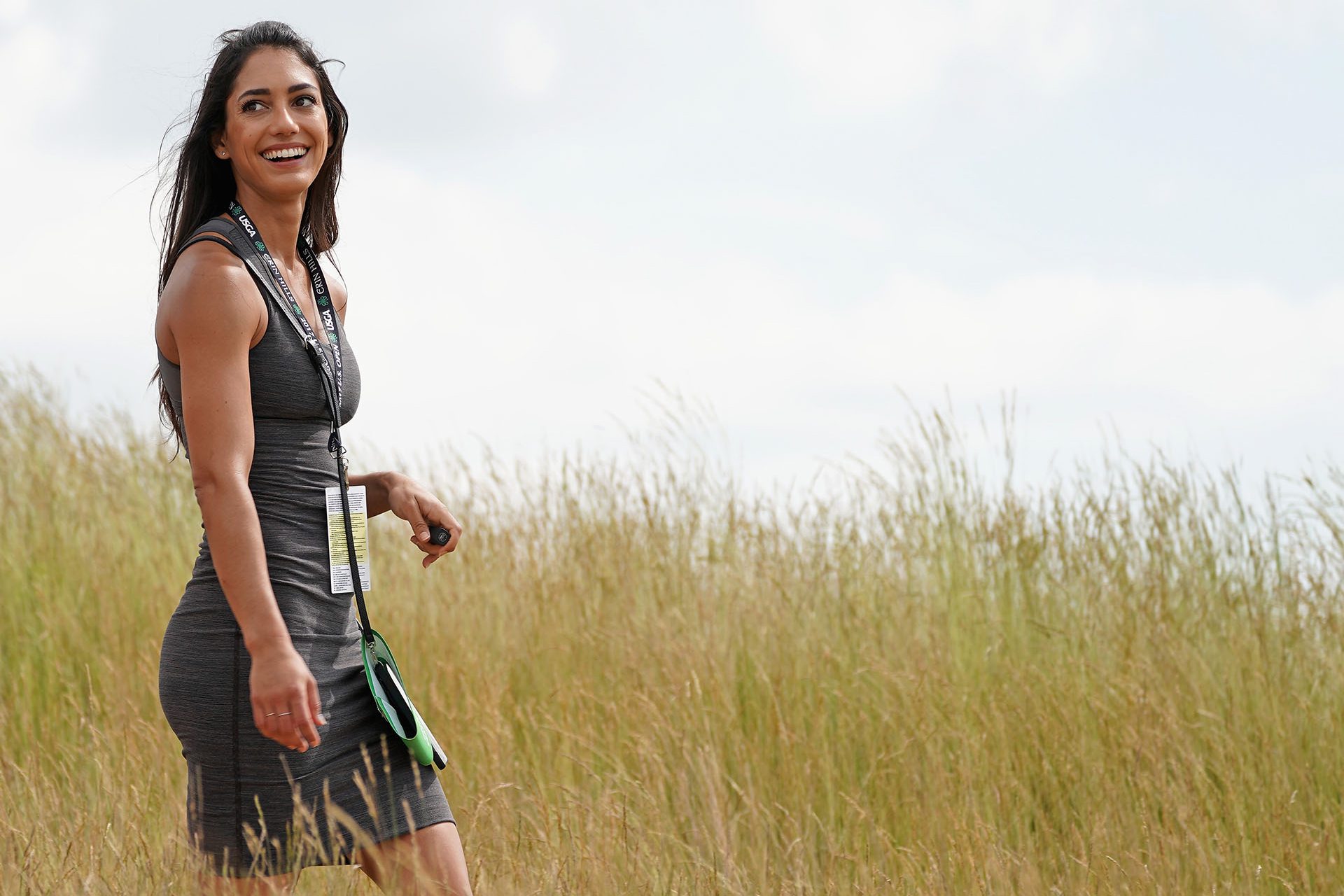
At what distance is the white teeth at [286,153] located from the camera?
6.53ft

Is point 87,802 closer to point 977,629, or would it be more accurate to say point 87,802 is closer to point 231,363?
point 231,363

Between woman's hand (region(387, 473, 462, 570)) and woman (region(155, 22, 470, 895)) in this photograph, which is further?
woman's hand (region(387, 473, 462, 570))

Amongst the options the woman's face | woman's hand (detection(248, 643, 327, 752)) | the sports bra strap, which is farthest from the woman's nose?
woman's hand (detection(248, 643, 327, 752))

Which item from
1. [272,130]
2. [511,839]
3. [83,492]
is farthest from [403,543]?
[272,130]

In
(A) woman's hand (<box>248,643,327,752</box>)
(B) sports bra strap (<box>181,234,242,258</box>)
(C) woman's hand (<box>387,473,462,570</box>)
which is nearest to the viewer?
(A) woman's hand (<box>248,643,327,752</box>)

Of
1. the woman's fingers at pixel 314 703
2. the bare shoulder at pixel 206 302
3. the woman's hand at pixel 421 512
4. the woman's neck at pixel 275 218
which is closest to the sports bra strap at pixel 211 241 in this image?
the bare shoulder at pixel 206 302

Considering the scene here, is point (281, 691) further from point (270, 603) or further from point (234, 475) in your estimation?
point (234, 475)

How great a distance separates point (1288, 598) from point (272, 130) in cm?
423

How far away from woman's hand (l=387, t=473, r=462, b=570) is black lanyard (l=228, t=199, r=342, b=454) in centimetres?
23

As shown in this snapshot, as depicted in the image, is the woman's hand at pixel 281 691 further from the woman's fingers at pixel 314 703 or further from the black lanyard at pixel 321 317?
the black lanyard at pixel 321 317

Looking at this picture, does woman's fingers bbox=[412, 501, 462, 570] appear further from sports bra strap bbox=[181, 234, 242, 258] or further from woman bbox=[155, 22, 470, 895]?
sports bra strap bbox=[181, 234, 242, 258]

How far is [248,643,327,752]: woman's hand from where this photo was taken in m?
1.64

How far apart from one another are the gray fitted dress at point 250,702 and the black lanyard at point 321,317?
0.07 ft

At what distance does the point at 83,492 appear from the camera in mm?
6625
